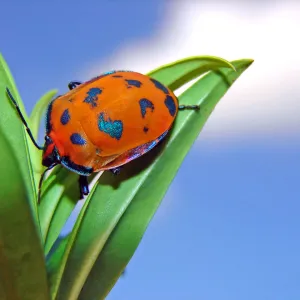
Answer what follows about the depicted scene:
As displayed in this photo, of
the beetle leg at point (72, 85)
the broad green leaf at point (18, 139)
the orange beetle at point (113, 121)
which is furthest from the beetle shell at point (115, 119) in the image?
the broad green leaf at point (18, 139)

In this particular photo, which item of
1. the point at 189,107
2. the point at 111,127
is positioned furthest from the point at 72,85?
the point at 189,107

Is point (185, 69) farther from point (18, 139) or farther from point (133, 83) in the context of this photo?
point (18, 139)

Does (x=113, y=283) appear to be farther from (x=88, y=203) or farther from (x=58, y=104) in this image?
(x=58, y=104)

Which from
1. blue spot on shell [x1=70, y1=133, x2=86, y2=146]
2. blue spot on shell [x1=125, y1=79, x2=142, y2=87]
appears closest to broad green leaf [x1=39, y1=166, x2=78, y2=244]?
blue spot on shell [x1=70, y1=133, x2=86, y2=146]

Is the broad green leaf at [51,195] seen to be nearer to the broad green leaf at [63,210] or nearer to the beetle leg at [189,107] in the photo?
the broad green leaf at [63,210]

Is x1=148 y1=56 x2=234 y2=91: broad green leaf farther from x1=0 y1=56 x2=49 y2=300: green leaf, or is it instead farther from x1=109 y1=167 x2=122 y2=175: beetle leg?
x1=0 y1=56 x2=49 y2=300: green leaf

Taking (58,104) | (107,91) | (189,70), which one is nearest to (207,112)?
(189,70)
